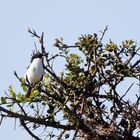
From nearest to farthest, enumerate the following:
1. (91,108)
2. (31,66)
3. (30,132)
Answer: (30,132), (91,108), (31,66)

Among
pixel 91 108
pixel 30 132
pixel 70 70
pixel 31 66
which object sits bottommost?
pixel 30 132

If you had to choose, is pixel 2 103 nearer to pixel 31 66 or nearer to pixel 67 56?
pixel 67 56

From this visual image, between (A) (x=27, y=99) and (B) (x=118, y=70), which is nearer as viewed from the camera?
(A) (x=27, y=99)

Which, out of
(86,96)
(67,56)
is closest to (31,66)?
(67,56)

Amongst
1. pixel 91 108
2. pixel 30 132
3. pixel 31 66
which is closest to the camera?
pixel 30 132

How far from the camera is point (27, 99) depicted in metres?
6.03

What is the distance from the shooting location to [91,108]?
6.36 metres

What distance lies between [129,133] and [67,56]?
119 cm

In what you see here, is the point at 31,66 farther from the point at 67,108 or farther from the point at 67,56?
the point at 67,108

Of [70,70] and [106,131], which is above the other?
[70,70]

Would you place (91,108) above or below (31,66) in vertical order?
below

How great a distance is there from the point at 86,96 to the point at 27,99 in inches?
25.3

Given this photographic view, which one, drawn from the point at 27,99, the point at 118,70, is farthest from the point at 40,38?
the point at 118,70

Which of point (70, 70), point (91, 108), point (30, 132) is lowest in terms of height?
point (30, 132)
